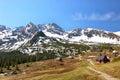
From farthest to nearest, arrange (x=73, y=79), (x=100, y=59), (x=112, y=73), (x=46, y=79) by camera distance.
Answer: (x=100, y=59) < (x=46, y=79) < (x=112, y=73) < (x=73, y=79)

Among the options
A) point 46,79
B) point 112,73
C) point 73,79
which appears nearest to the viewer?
point 73,79

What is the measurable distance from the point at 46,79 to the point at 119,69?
72.0 ft

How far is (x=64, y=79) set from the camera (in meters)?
69.9

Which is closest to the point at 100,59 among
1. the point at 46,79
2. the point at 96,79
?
the point at 46,79

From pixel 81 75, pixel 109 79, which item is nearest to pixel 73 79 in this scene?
pixel 81 75

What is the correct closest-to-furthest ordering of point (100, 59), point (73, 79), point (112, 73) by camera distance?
point (73, 79)
point (112, 73)
point (100, 59)

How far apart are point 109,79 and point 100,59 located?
128 meters

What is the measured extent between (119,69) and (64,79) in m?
16.4

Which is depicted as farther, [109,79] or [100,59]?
[100,59]

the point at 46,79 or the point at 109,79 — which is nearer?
the point at 109,79

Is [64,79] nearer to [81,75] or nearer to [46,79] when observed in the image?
[81,75]

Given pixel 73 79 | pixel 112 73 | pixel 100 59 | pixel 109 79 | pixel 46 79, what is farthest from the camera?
pixel 100 59

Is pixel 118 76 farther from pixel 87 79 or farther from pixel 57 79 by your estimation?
pixel 57 79

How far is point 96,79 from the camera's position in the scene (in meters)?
63.9
